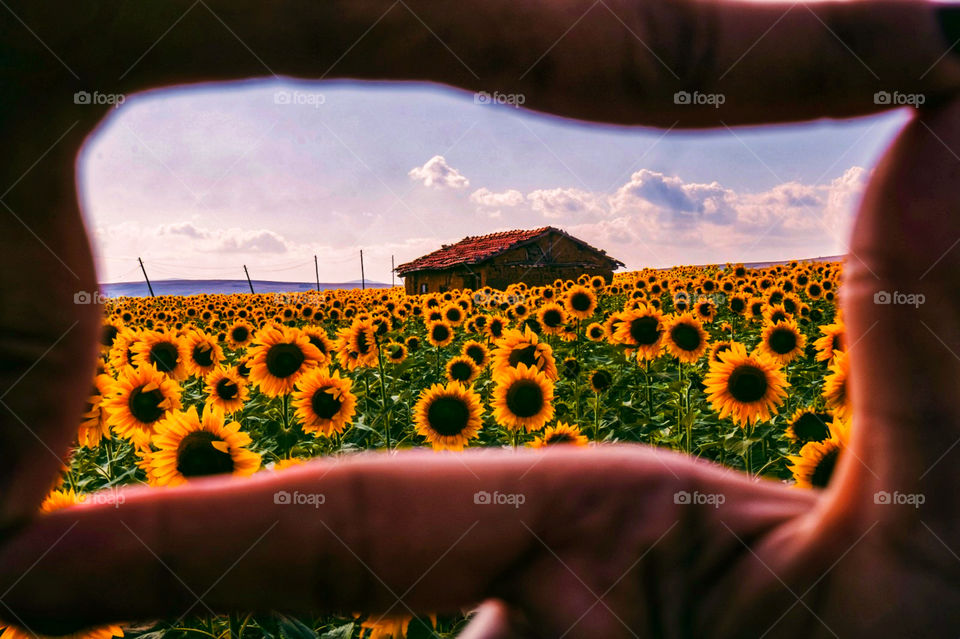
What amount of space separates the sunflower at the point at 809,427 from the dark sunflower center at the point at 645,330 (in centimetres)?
130

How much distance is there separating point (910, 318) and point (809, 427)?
6.99 ft

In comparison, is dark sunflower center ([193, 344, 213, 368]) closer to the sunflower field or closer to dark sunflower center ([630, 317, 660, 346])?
the sunflower field

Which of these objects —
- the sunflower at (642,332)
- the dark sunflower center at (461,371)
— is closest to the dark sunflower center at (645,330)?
the sunflower at (642,332)

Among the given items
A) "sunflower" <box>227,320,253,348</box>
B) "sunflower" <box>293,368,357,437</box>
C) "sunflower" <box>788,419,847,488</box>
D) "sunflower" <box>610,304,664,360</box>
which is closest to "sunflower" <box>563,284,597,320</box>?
"sunflower" <box>610,304,664,360</box>

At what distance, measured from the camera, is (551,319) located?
4574 millimetres

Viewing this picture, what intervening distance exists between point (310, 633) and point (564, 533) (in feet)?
3.78

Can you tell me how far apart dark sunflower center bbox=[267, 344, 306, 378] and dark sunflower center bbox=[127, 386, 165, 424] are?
1.67ft

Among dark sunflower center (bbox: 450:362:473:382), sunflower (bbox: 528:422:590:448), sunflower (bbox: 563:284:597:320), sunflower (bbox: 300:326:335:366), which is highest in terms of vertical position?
sunflower (bbox: 563:284:597:320)

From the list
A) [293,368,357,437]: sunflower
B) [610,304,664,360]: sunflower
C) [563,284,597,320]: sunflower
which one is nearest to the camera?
[293,368,357,437]: sunflower

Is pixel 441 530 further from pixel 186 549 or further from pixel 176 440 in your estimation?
pixel 176 440

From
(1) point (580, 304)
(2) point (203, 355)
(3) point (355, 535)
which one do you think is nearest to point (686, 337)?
(1) point (580, 304)

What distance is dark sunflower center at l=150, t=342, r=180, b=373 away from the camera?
3281 millimetres

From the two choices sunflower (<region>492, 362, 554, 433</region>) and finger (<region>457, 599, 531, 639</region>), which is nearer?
finger (<region>457, 599, 531, 639</region>)

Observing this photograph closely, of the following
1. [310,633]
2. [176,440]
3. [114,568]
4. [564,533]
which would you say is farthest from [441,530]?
[176,440]
